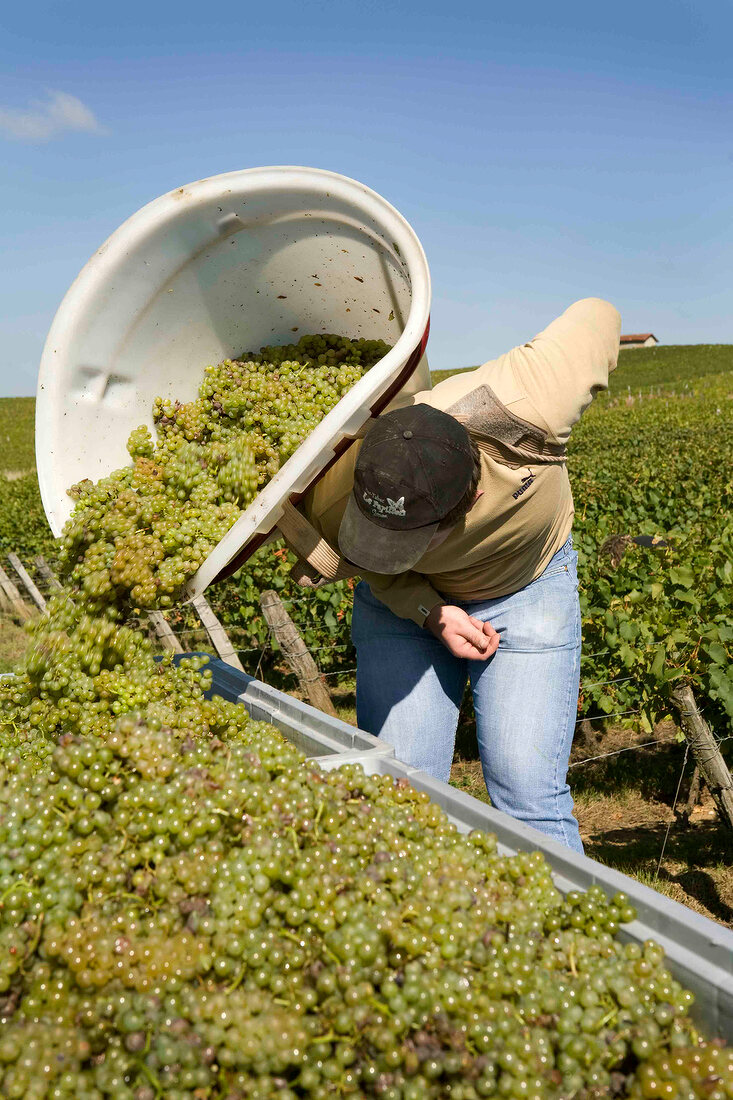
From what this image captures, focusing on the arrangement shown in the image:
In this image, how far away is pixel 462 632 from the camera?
8.39 feet

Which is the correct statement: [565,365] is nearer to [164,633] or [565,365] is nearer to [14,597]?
[164,633]

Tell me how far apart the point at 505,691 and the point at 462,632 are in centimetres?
24

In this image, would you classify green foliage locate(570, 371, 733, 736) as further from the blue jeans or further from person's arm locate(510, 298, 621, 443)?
person's arm locate(510, 298, 621, 443)

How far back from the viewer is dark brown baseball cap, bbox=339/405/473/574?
77.2 inches

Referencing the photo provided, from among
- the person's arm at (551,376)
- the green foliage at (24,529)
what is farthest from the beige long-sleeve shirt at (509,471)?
the green foliage at (24,529)

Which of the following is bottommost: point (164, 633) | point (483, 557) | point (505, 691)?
point (164, 633)

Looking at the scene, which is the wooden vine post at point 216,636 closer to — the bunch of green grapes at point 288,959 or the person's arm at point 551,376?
the person's arm at point 551,376

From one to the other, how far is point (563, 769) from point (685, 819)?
2474 mm

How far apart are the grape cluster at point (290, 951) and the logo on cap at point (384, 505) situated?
26.5 inches

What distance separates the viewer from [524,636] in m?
2.61

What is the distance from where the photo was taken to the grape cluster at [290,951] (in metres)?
1.04

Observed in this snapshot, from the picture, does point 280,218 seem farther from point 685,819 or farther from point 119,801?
point 685,819

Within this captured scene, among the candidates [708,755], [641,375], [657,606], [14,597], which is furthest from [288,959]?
[641,375]

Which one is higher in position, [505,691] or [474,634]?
[474,634]
